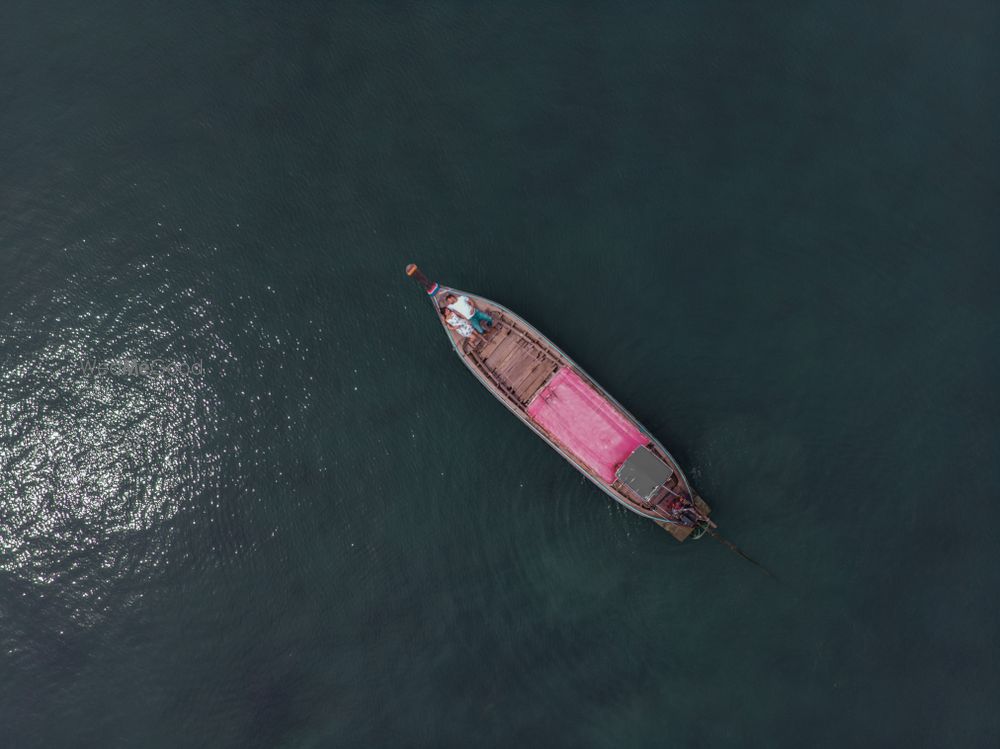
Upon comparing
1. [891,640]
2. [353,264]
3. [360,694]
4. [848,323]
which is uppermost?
[353,264]

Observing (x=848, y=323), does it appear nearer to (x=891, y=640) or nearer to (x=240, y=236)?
(x=891, y=640)

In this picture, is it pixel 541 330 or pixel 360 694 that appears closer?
pixel 360 694

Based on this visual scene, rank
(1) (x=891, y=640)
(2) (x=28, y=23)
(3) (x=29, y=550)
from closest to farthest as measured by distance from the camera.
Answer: (1) (x=891, y=640), (3) (x=29, y=550), (2) (x=28, y=23)

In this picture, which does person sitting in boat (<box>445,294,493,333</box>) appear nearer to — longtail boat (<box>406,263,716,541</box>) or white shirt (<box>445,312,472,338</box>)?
longtail boat (<box>406,263,716,541</box>)

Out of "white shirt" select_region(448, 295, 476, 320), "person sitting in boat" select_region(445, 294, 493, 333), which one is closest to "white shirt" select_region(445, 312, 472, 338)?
"person sitting in boat" select_region(445, 294, 493, 333)

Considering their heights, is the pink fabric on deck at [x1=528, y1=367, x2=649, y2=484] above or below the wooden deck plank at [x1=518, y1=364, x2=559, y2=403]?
below

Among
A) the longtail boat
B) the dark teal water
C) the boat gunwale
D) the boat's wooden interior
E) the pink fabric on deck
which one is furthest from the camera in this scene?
the boat's wooden interior

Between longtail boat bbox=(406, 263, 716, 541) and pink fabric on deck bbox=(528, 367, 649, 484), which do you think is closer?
longtail boat bbox=(406, 263, 716, 541)

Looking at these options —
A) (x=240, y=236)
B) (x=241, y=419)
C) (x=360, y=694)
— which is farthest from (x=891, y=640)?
(x=240, y=236)
